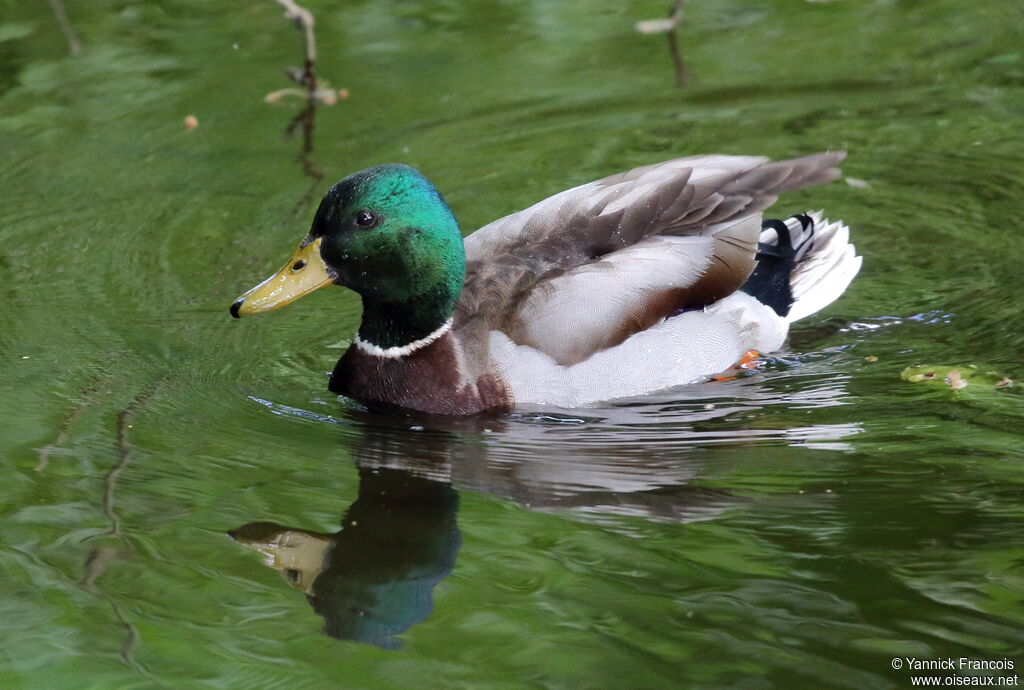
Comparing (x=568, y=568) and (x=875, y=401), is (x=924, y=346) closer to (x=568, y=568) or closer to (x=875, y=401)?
(x=875, y=401)

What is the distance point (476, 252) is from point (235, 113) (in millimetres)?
3350

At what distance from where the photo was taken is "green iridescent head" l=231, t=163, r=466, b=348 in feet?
18.3

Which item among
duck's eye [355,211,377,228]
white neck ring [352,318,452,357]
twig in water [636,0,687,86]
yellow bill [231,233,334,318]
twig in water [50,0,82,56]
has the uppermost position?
duck's eye [355,211,377,228]

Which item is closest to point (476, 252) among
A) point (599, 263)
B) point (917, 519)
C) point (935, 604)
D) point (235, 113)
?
point (599, 263)

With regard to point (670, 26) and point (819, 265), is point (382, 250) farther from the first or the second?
point (670, 26)

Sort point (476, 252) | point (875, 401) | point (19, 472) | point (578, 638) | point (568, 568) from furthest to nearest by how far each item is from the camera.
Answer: point (476, 252) → point (875, 401) → point (19, 472) → point (568, 568) → point (578, 638)

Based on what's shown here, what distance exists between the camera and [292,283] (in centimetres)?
566

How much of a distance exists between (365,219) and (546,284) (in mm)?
767

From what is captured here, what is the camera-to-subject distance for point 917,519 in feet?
15.4

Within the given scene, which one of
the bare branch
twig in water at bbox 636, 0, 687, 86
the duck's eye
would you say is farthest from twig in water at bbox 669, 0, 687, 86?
the duck's eye

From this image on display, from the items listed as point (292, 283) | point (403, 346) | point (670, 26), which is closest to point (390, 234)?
point (292, 283)

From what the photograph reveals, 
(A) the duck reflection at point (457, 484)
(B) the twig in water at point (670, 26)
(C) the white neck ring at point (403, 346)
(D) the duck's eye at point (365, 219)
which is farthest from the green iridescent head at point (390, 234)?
(B) the twig in water at point (670, 26)

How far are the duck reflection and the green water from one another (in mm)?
18

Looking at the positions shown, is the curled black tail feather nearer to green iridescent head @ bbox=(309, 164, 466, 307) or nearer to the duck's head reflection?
green iridescent head @ bbox=(309, 164, 466, 307)
